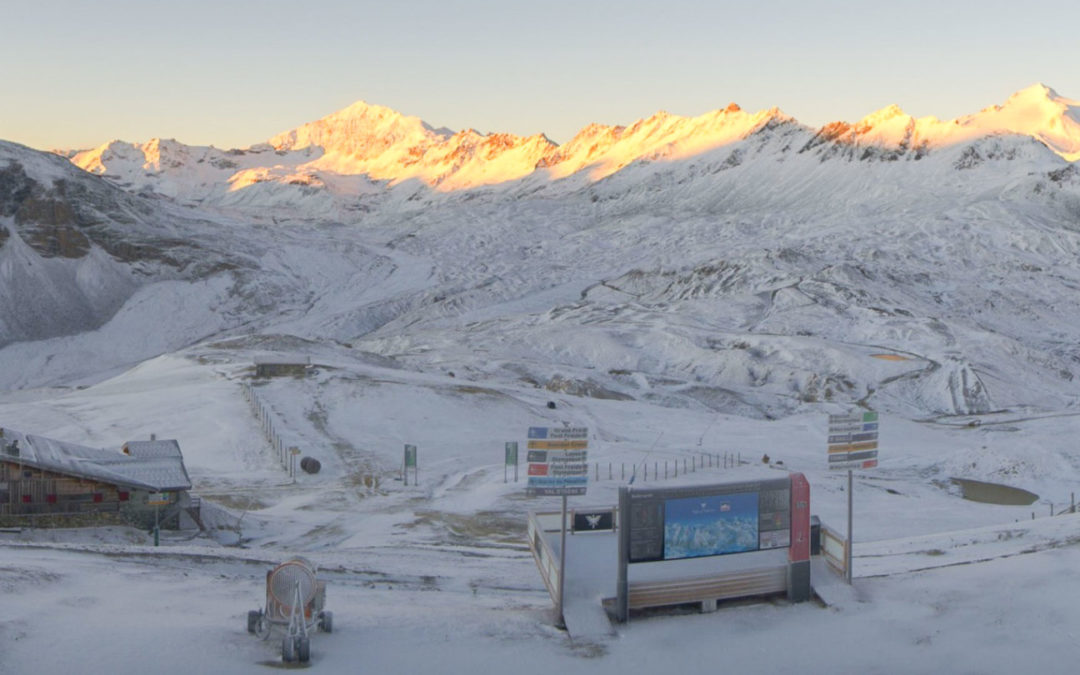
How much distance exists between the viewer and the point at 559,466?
1769cm

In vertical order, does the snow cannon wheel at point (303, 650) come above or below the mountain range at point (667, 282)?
below

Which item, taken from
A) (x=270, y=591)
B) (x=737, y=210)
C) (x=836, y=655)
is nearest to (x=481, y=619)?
(x=270, y=591)

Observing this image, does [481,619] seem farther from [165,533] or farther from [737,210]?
[737,210]

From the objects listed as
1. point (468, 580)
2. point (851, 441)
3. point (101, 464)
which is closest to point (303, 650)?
point (468, 580)

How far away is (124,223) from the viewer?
151 m

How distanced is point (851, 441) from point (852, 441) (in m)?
0.02

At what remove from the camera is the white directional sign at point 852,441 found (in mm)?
20094

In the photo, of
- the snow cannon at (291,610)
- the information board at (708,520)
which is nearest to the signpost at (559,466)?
the information board at (708,520)

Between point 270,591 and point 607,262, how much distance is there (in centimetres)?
13482

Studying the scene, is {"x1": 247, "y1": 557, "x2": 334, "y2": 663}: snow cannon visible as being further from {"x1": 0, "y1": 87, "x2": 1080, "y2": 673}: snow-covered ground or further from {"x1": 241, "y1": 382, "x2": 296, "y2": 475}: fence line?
{"x1": 241, "y1": 382, "x2": 296, "y2": 475}: fence line

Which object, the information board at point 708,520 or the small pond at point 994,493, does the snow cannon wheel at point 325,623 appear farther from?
the small pond at point 994,493

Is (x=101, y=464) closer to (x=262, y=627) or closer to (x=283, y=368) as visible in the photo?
(x=262, y=627)

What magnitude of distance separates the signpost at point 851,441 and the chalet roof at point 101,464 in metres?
19.2

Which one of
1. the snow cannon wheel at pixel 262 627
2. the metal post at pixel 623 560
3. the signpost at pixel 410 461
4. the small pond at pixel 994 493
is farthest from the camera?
the small pond at pixel 994 493
